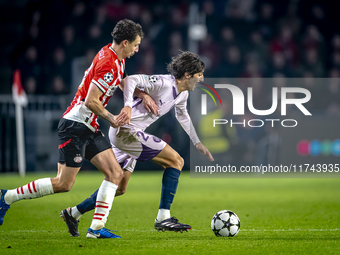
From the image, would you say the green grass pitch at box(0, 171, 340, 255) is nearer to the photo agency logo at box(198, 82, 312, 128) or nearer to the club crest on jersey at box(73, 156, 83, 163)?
the club crest on jersey at box(73, 156, 83, 163)

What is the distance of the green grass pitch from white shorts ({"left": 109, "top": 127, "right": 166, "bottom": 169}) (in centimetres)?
85

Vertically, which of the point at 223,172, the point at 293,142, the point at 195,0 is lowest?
the point at 223,172

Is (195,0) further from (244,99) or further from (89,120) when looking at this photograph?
(89,120)

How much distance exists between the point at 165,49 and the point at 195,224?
1131 cm

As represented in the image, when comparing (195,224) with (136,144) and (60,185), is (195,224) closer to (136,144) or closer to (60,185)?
(136,144)

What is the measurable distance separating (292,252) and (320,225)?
185 centimetres

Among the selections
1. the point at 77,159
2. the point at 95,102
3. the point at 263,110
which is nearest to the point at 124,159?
the point at 77,159

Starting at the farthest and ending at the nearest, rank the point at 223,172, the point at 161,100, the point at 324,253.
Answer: the point at 223,172
the point at 161,100
the point at 324,253

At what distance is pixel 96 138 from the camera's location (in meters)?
5.05

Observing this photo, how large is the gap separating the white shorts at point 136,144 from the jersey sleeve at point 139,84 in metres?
0.42

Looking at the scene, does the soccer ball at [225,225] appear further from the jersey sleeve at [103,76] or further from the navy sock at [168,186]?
the jersey sleeve at [103,76]

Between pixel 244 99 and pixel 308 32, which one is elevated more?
pixel 308 32

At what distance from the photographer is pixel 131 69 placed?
51.0ft

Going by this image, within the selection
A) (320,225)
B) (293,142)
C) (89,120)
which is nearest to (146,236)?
(89,120)
